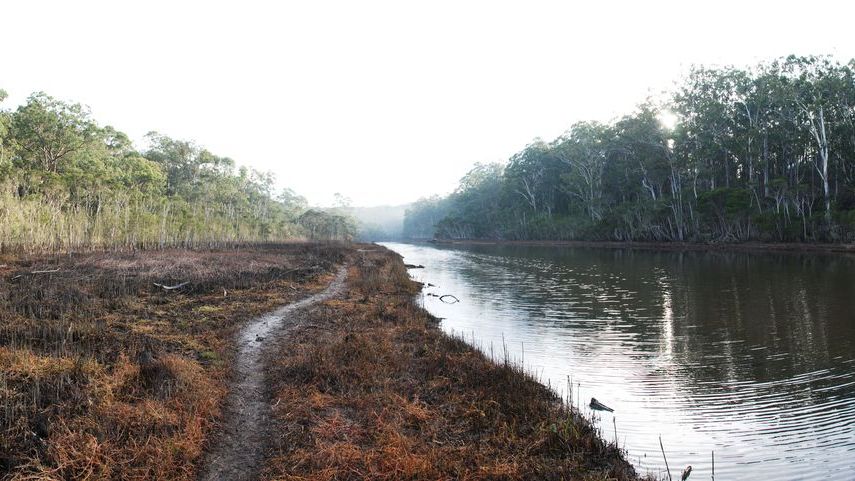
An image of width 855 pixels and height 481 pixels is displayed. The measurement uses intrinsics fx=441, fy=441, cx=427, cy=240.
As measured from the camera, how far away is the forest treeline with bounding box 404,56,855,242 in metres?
40.4

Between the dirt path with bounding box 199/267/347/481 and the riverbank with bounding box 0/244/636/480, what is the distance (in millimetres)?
99

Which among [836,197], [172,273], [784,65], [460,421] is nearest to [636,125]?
[784,65]

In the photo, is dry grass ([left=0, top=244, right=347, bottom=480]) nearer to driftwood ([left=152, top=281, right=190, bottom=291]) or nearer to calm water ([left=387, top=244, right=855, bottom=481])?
driftwood ([left=152, top=281, right=190, bottom=291])

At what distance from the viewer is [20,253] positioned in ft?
69.3

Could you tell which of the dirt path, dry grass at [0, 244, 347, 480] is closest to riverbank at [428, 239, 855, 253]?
dry grass at [0, 244, 347, 480]

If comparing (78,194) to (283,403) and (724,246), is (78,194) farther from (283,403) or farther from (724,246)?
(724,246)

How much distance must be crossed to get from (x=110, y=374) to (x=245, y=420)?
2.28 metres

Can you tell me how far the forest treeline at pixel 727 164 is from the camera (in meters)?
40.4

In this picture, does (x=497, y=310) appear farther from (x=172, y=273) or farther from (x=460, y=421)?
(x=172, y=273)

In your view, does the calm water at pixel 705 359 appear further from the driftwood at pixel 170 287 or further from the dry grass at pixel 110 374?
the driftwood at pixel 170 287

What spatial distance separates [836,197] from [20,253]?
62.5 meters

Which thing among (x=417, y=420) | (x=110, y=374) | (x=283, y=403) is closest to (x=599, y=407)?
(x=417, y=420)

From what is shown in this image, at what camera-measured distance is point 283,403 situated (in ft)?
20.3

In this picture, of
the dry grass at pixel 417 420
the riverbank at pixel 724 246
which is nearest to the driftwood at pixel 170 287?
the dry grass at pixel 417 420
